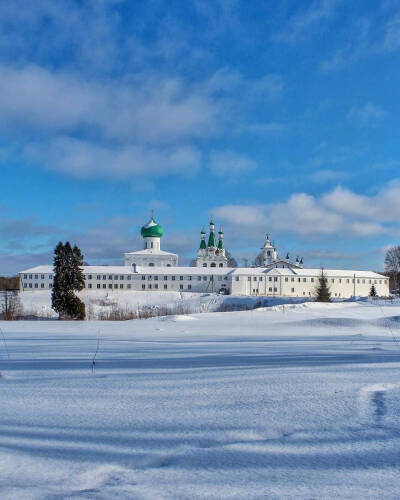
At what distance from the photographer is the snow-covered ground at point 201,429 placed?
84.4 inches

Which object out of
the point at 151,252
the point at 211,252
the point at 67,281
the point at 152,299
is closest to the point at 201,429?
the point at 67,281

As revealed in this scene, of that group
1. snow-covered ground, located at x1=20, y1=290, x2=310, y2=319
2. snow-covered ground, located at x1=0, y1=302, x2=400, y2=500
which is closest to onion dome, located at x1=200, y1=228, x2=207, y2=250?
snow-covered ground, located at x1=20, y1=290, x2=310, y2=319

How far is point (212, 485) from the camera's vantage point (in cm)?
212

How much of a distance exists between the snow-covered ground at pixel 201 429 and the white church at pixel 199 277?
212 feet

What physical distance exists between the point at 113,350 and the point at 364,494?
16.0 ft

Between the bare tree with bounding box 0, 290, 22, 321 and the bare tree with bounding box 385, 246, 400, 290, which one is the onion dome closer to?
the bare tree with bounding box 385, 246, 400, 290

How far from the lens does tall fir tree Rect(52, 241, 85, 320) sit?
103ft

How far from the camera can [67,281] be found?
3209 cm

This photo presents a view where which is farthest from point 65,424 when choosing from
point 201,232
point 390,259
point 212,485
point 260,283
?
point 390,259

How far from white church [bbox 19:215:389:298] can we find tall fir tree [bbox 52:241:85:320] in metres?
35.4

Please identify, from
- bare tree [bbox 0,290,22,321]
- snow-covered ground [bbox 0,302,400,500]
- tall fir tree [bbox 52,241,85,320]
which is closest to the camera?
snow-covered ground [bbox 0,302,400,500]

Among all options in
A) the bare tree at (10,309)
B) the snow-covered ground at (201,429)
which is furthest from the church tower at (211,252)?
the snow-covered ground at (201,429)

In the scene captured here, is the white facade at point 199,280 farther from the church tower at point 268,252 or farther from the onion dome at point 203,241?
the onion dome at point 203,241

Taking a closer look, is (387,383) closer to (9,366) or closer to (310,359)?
(310,359)
